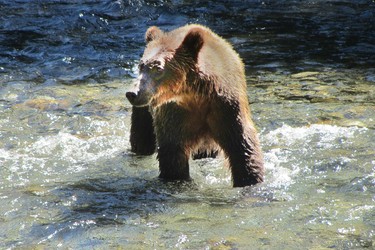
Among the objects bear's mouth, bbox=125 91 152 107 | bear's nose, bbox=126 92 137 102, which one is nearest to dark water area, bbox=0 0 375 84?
bear's mouth, bbox=125 91 152 107

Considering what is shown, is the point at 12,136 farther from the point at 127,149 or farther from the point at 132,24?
the point at 132,24

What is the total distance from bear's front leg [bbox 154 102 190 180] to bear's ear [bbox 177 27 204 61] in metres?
0.66

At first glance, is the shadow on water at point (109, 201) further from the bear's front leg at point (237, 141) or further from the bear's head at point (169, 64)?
the bear's head at point (169, 64)

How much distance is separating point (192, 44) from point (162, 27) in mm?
8173

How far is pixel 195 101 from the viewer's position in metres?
7.10

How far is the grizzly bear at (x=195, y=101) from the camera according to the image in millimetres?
6816

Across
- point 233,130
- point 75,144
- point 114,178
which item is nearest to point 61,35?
point 75,144

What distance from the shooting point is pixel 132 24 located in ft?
50.0

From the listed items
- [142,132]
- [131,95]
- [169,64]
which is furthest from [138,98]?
[142,132]

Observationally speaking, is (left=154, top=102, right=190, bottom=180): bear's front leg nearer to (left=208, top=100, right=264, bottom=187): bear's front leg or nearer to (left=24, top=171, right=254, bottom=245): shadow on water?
(left=24, top=171, right=254, bottom=245): shadow on water

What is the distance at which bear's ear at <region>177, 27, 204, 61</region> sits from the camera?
6875 millimetres

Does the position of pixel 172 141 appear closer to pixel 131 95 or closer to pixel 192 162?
pixel 192 162

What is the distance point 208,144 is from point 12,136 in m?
2.69

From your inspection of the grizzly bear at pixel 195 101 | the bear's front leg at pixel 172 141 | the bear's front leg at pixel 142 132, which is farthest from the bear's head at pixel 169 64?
the bear's front leg at pixel 142 132
